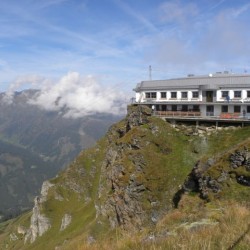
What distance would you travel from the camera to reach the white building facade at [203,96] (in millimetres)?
73375

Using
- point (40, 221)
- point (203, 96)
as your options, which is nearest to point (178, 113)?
point (203, 96)

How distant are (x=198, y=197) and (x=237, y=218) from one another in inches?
1025

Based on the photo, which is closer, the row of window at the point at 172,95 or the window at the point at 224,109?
the window at the point at 224,109

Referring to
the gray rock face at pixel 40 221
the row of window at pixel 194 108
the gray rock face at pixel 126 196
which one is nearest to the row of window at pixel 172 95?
the row of window at pixel 194 108

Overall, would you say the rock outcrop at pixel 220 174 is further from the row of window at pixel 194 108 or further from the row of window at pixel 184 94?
the row of window at pixel 184 94

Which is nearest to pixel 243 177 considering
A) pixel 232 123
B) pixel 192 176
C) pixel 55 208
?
pixel 192 176

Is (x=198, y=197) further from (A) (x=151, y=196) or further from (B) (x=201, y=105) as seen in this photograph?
(B) (x=201, y=105)

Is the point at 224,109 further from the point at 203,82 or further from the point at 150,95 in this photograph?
the point at 150,95

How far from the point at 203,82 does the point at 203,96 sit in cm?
416

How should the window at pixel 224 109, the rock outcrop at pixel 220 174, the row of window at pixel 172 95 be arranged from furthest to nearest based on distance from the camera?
the row of window at pixel 172 95 → the window at pixel 224 109 → the rock outcrop at pixel 220 174

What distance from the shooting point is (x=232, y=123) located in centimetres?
6988

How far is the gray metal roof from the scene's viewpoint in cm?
7575

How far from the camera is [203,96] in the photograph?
79500 mm

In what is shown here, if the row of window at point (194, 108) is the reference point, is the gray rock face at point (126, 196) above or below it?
below
